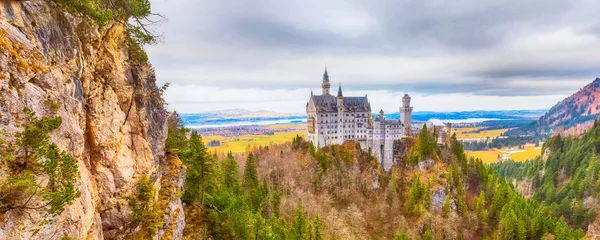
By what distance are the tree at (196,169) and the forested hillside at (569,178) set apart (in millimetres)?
112793

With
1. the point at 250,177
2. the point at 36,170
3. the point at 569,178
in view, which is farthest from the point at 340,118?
the point at 569,178

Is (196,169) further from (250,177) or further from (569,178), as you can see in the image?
(569,178)

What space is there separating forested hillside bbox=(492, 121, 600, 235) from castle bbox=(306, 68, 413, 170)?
2303 inches

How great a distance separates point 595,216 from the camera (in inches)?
4220

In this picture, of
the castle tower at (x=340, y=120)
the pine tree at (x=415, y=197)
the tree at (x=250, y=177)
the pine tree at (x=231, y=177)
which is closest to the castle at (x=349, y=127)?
the castle tower at (x=340, y=120)

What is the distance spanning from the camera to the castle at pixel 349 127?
313ft

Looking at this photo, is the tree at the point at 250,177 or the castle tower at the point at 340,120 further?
the castle tower at the point at 340,120

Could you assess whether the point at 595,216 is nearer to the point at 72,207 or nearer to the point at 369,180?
the point at 369,180

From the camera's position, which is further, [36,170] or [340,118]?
[340,118]

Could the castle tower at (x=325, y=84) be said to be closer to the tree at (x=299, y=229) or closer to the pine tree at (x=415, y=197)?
the pine tree at (x=415, y=197)

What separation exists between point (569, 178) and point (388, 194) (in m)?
127

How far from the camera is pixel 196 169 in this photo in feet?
126

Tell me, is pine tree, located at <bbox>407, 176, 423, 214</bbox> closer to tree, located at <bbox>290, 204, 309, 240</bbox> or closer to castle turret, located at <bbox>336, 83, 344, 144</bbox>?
castle turret, located at <bbox>336, 83, 344, 144</bbox>

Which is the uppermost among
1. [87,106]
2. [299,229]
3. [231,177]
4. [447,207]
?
[87,106]
